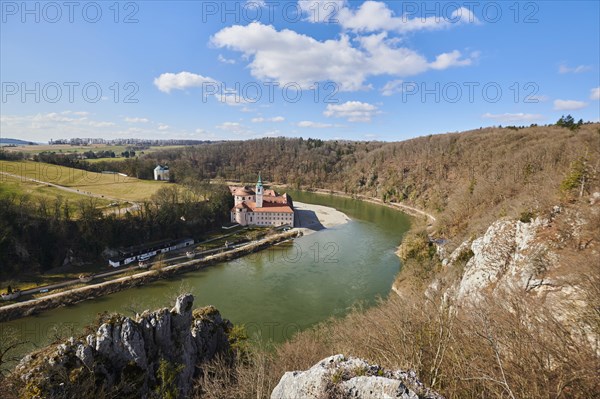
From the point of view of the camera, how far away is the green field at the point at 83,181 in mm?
37531

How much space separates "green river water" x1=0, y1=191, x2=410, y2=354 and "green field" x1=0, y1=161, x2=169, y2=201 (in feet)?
59.9

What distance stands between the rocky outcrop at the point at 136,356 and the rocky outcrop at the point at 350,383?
6213 mm

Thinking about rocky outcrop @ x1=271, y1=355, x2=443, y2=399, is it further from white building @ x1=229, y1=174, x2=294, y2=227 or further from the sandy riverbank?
white building @ x1=229, y1=174, x2=294, y2=227

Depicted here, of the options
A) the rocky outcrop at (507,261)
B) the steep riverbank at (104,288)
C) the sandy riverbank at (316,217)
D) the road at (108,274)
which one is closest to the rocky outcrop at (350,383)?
the rocky outcrop at (507,261)

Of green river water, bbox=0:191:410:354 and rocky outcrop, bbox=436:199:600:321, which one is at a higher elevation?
rocky outcrop, bbox=436:199:600:321

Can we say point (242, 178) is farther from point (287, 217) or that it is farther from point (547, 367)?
point (547, 367)

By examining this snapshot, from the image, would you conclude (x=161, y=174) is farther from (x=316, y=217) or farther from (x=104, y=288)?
(x=104, y=288)

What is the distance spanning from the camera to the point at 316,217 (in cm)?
4847

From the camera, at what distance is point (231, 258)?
2869 cm

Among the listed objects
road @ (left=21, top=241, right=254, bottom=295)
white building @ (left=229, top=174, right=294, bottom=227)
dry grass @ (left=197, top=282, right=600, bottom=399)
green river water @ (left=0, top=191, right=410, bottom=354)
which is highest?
dry grass @ (left=197, top=282, right=600, bottom=399)

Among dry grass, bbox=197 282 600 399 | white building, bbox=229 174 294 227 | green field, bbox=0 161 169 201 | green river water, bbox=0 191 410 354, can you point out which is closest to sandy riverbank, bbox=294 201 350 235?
white building, bbox=229 174 294 227

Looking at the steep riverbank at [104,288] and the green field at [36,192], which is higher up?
the green field at [36,192]

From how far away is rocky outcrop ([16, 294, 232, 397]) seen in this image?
7.48 m

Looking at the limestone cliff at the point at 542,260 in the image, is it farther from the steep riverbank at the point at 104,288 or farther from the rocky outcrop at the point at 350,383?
the steep riverbank at the point at 104,288
